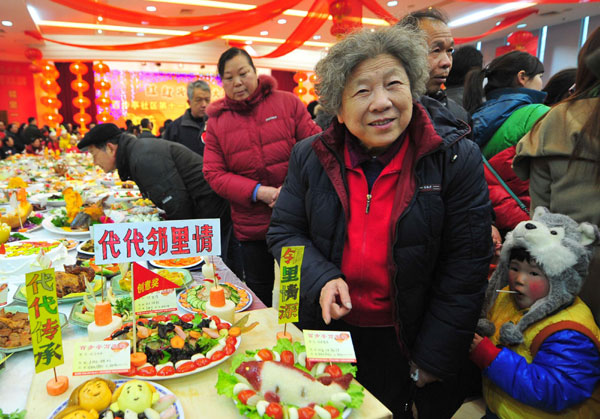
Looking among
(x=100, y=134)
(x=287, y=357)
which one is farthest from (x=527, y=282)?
(x=100, y=134)

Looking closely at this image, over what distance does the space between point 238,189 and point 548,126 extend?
1.59m

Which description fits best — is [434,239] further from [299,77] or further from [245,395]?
[299,77]

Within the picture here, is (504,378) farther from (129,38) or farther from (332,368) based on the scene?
(129,38)

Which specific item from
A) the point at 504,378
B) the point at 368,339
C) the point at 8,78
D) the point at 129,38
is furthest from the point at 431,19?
the point at 8,78

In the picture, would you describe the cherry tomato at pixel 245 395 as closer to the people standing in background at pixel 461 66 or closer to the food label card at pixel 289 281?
the food label card at pixel 289 281

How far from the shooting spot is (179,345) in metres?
1.15

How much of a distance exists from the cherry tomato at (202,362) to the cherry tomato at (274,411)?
272mm

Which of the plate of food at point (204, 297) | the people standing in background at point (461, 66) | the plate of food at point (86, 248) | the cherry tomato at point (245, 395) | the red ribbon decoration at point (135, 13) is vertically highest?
the red ribbon decoration at point (135, 13)

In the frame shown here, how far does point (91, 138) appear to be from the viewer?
8.39ft

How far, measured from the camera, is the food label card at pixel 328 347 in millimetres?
1019

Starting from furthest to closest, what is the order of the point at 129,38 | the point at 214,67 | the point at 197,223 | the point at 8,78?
the point at 214,67, the point at 8,78, the point at 129,38, the point at 197,223

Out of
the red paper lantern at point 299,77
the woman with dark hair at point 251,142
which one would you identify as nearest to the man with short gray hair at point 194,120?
the woman with dark hair at point 251,142

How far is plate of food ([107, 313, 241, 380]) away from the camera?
1.06m

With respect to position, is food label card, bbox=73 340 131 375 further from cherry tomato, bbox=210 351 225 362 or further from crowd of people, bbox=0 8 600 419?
crowd of people, bbox=0 8 600 419
